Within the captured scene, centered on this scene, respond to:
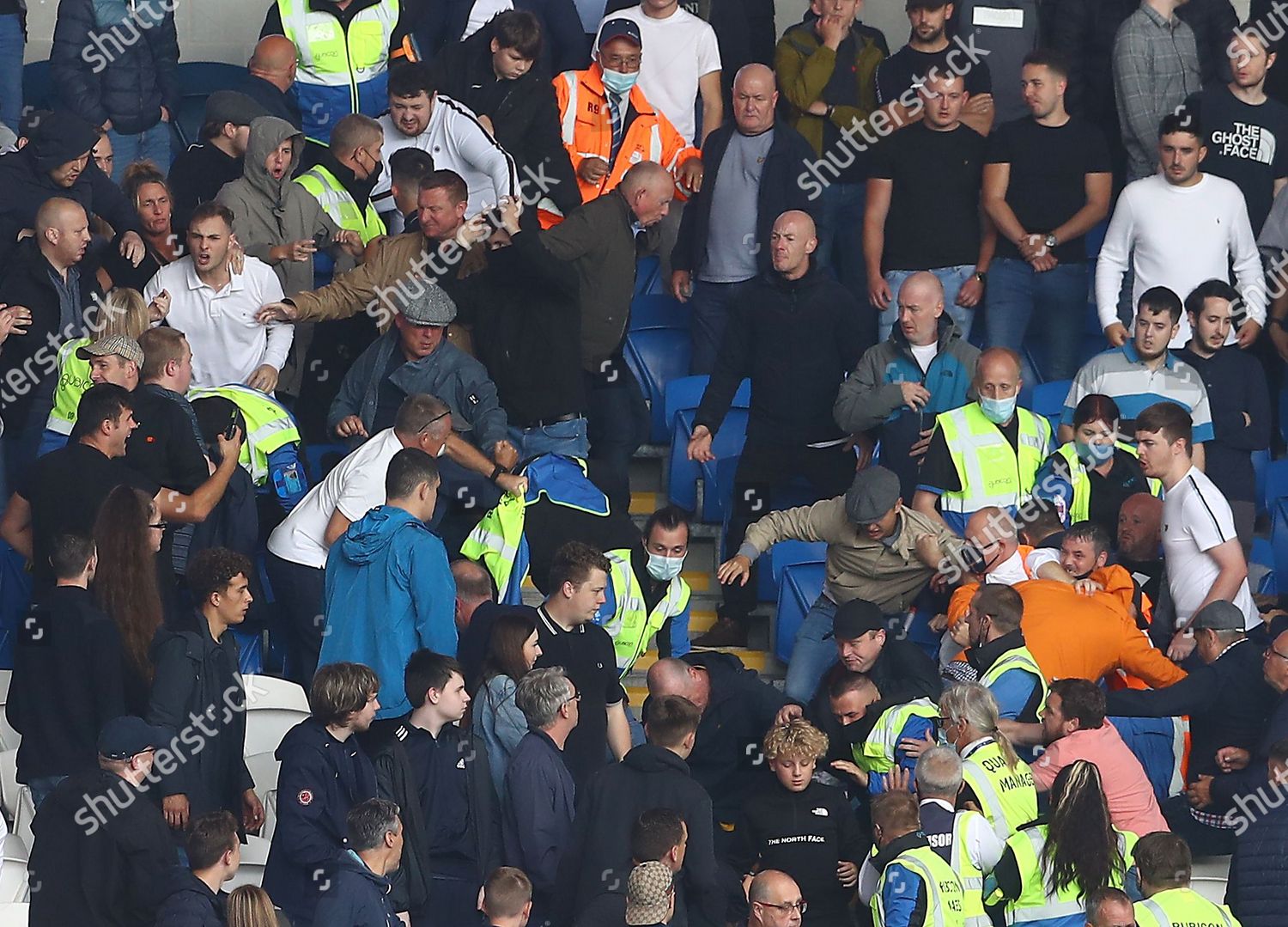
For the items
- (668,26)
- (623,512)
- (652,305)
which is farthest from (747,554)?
(668,26)

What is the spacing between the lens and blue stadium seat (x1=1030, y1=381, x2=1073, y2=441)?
1137 cm

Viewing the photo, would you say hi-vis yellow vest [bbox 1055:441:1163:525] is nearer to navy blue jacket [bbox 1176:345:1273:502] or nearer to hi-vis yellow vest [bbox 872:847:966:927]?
navy blue jacket [bbox 1176:345:1273:502]

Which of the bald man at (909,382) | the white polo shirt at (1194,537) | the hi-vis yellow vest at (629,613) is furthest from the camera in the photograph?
the bald man at (909,382)

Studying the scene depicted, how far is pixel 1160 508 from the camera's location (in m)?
9.95

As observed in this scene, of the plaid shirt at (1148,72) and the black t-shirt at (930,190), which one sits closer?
the black t-shirt at (930,190)

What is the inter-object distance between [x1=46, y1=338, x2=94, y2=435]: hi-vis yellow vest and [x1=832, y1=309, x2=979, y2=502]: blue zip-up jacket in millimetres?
3281

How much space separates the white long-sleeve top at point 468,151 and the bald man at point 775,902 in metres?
4.53

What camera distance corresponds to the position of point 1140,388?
415 inches

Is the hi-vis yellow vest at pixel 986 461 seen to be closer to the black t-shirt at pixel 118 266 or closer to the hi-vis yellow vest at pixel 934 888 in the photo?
the hi-vis yellow vest at pixel 934 888

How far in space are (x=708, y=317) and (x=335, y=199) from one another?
1.90 metres

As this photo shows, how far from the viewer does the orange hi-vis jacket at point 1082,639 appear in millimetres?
9180

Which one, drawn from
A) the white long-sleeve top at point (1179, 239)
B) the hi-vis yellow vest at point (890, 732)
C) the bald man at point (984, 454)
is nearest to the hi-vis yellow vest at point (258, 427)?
the bald man at point (984, 454)

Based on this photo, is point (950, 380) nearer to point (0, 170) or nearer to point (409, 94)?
point (409, 94)

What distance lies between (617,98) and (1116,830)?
5.24 meters
